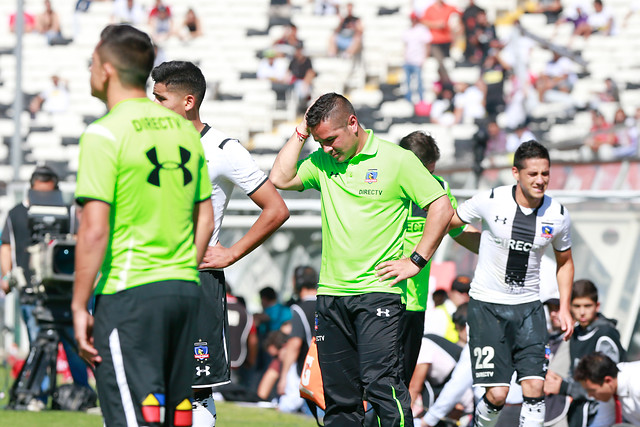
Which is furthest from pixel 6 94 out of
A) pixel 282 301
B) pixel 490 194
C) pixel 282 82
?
pixel 490 194

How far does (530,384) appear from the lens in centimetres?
764

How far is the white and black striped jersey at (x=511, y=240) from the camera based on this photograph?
7.65 metres

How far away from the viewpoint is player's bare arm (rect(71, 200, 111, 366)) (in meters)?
4.36

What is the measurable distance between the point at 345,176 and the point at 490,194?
5.16 feet

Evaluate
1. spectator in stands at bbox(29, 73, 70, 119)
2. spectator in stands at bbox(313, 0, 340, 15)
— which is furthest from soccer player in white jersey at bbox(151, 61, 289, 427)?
spectator in stands at bbox(313, 0, 340, 15)

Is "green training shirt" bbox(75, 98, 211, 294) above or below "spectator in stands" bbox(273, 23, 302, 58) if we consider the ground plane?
below

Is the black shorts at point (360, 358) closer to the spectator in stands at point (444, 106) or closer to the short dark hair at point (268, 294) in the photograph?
the short dark hair at point (268, 294)

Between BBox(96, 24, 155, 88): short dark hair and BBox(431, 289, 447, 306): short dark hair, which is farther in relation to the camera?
BBox(431, 289, 447, 306): short dark hair

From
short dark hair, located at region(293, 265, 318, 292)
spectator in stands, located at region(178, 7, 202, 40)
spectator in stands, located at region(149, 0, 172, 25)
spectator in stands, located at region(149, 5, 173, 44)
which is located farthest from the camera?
spectator in stands, located at region(178, 7, 202, 40)

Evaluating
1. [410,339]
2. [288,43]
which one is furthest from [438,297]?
[288,43]

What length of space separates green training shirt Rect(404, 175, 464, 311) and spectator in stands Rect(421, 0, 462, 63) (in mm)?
15607

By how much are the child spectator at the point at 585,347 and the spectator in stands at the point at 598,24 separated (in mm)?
14827

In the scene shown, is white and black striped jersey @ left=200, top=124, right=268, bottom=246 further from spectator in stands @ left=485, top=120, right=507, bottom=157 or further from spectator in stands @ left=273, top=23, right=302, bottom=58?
spectator in stands @ left=273, top=23, right=302, bottom=58

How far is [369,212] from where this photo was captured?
6.55 m
